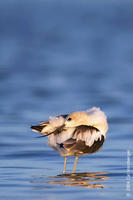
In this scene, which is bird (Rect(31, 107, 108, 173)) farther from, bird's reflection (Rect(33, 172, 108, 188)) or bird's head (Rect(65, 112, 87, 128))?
bird's reflection (Rect(33, 172, 108, 188))

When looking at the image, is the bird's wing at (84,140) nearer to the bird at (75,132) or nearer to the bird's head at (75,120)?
the bird at (75,132)

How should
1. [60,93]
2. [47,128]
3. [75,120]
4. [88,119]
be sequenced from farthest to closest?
[60,93]
[88,119]
[75,120]
[47,128]

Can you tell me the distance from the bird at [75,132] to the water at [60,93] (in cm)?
40

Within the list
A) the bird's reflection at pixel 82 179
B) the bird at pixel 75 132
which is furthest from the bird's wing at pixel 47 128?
the bird's reflection at pixel 82 179

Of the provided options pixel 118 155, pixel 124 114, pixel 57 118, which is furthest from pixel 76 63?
pixel 57 118

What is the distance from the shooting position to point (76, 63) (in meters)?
36.2

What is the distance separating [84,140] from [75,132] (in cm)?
19

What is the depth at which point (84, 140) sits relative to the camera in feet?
34.3

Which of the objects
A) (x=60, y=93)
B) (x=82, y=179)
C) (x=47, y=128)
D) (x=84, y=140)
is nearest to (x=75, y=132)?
(x=84, y=140)

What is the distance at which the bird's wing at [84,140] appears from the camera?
33.9 ft

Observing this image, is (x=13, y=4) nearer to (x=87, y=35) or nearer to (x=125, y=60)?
(x=87, y=35)

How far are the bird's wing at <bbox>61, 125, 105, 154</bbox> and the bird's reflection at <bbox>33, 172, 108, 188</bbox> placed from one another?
0.41 m

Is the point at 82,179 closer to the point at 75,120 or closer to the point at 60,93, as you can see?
the point at 75,120

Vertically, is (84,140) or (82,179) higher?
(84,140)
